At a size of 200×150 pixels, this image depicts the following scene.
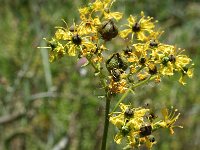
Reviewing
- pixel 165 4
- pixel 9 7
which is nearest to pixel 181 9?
pixel 165 4

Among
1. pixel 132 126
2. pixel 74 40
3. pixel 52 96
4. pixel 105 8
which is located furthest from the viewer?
pixel 52 96

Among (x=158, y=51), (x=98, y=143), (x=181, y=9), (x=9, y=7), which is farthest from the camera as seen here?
(x=181, y=9)

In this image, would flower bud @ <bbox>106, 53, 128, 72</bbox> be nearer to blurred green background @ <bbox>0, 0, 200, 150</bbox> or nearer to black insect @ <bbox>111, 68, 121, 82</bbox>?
black insect @ <bbox>111, 68, 121, 82</bbox>

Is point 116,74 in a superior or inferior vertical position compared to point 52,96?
superior

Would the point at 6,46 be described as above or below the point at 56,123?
above

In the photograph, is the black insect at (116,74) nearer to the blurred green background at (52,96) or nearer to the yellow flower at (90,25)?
the yellow flower at (90,25)

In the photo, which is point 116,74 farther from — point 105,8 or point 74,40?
point 105,8

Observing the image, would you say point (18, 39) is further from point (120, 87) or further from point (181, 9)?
point (181, 9)

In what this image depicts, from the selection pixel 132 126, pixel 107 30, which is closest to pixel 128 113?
pixel 132 126
